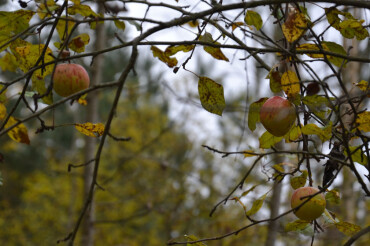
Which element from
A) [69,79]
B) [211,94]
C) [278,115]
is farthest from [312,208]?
[69,79]

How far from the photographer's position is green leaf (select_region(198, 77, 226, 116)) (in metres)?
1.01

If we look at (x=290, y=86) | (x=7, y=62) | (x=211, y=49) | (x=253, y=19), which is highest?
(x=7, y=62)

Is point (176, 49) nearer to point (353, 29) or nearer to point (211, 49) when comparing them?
point (211, 49)

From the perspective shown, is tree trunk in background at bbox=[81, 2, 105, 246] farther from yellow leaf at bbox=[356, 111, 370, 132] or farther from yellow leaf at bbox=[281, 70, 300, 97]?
yellow leaf at bbox=[356, 111, 370, 132]

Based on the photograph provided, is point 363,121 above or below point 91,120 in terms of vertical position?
below

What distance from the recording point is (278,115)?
3.13ft

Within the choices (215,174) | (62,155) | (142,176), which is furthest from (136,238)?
Result: (62,155)

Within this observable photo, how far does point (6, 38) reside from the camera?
105cm

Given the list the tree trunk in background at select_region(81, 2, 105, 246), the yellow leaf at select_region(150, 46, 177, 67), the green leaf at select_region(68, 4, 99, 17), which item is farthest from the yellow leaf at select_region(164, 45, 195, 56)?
the tree trunk in background at select_region(81, 2, 105, 246)

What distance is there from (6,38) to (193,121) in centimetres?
671

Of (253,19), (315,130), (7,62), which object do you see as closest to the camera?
(315,130)

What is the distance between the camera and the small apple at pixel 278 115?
3.14ft

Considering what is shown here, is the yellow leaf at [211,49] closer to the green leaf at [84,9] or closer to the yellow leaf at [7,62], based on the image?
the green leaf at [84,9]

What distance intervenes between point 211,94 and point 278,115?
160 millimetres
